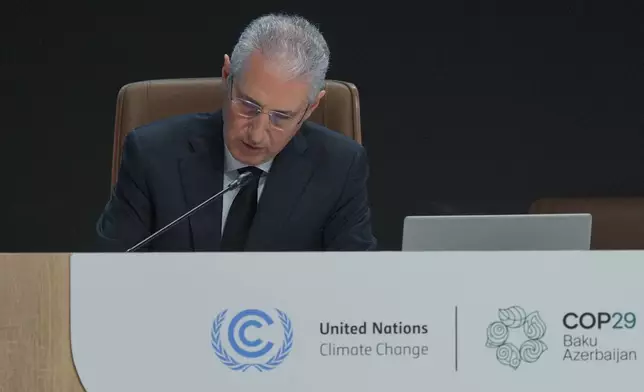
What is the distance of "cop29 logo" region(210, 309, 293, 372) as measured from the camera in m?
0.95

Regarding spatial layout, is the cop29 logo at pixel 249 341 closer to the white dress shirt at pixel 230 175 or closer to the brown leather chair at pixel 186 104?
the white dress shirt at pixel 230 175

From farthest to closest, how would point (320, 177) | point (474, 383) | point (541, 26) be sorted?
point (541, 26) → point (320, 177) → point (474, 383)

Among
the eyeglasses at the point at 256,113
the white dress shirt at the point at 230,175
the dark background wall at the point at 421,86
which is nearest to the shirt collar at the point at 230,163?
the white dress shirt at the point at 230,175

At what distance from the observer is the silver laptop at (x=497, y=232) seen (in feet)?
4.13

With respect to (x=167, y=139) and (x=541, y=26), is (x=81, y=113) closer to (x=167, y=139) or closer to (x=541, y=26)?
(x=167, y=139)

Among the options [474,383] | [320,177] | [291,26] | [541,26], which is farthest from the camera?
[541,26]

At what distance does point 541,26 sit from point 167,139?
1.37 metres

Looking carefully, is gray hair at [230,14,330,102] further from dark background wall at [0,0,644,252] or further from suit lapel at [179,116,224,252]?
dark background wall at [0,0,644,252]

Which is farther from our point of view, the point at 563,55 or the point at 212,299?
the point at 563,55

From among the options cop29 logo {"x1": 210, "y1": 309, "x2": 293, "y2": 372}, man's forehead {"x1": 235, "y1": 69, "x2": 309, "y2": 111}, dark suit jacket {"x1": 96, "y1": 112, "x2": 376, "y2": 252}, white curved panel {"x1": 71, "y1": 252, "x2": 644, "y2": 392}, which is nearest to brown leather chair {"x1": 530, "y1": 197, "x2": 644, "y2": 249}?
Result: dark suit jacket {"x1": 96, "y1": 112, "x2": 376, "y2": 252}

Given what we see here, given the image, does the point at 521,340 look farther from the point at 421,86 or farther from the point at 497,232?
the point at 421,86

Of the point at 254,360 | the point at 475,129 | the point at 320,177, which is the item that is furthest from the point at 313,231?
the point at 475,129

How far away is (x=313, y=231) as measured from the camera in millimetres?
1795

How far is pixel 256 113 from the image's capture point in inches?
66.6
